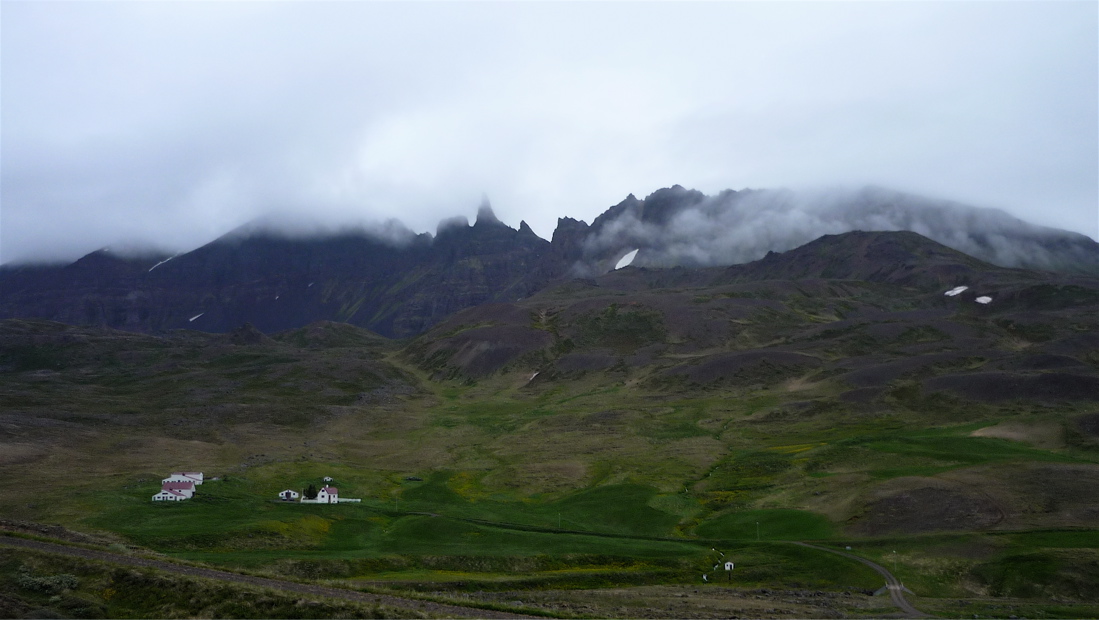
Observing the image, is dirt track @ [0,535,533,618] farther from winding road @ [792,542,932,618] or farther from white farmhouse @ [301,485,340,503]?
white farmhouse @ [301,485,340,503]

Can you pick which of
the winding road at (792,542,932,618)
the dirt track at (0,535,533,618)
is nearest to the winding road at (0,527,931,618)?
the dirt track at (0,535,533,618)

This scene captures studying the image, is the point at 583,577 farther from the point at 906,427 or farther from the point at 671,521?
the point at 906,427

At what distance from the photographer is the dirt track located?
42.2m

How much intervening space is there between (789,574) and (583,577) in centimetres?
1978

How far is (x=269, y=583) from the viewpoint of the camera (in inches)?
1784

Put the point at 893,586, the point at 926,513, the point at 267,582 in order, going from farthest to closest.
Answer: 1. the point at 926,513
2. the point at 893,586
3. the point at 267,582

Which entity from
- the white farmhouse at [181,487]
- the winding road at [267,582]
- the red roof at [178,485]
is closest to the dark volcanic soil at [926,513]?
the winding road at [267,582]

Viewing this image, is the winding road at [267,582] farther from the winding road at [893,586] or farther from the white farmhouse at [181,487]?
the white farmhouse at [181,487]

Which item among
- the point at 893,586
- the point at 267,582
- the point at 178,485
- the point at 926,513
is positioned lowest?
the point at 893,586

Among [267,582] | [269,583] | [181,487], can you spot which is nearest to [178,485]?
[181,487]

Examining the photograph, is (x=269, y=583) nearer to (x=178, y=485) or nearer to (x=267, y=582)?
(x=267, y=582)

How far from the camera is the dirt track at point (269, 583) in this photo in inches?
1661

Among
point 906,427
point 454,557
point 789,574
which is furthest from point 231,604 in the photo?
point 906,427

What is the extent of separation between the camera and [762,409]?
179875 mm
